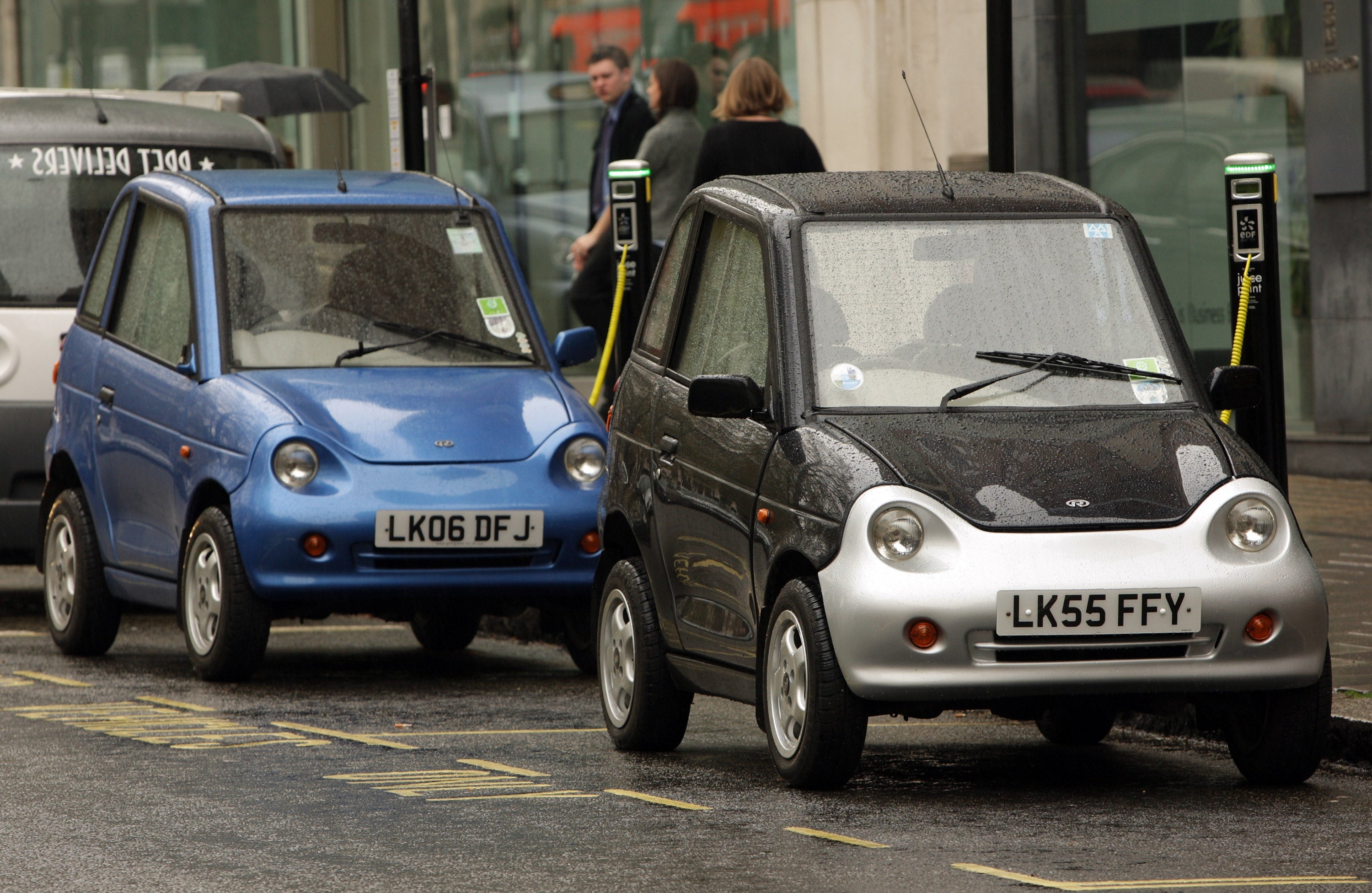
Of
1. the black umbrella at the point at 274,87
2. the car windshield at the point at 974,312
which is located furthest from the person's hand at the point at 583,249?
the black umbrella at the point at 274,87

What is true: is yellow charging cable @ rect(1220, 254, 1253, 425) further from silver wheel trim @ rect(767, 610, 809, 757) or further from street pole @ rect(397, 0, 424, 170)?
street pole @ rect(397, 0, 424, 170)

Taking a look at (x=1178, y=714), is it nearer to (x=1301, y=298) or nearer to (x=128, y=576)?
(x=128, y=576)

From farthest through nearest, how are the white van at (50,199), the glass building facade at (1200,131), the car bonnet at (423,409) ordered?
1. the glass building facade at (1200,131)
2. the white van at (50,199)
3. the car bonnet at (423,409)

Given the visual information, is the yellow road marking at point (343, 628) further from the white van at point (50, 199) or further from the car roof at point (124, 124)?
the car roof at point (124, 124)

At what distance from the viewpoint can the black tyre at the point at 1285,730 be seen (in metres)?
7.02

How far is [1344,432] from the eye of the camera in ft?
50.3

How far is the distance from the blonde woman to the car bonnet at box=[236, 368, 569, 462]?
2.77 meters

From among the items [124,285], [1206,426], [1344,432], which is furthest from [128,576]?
[1344,432]

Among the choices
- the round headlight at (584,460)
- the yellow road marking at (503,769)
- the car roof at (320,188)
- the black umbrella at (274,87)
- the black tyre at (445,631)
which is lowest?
the black tyre at (445,631)

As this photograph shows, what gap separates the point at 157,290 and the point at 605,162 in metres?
4.35

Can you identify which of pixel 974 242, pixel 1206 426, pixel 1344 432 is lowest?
pixel 1344 432

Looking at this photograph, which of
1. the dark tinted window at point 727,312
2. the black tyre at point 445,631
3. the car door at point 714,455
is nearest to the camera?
the car door at point 714,455

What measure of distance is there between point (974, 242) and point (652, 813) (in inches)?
78.8

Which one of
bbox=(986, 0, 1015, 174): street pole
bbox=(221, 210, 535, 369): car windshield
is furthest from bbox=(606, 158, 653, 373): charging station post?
bbox=(986, 0, 1015, 174): street pole
